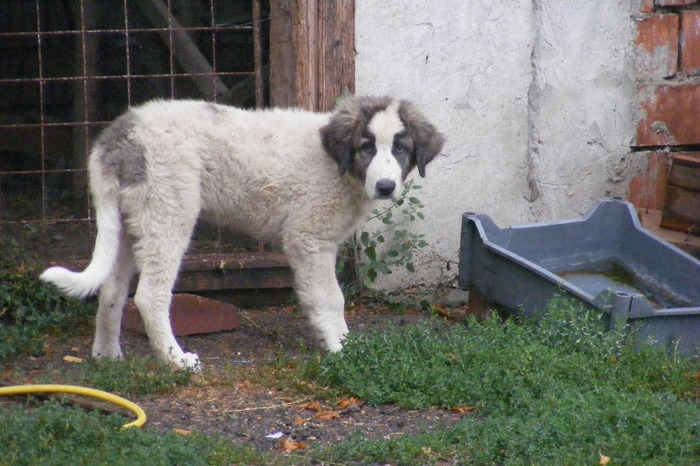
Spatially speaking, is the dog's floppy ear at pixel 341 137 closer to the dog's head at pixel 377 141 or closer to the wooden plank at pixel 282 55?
the dog's head at pixel 377 141

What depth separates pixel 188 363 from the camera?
4617 millimetres

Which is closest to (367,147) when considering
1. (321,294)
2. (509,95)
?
(321,294)

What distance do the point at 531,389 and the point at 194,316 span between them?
231 centimetres

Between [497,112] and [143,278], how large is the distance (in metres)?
2.73

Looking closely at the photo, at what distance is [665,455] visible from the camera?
321 centimetres

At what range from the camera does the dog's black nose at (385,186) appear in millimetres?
4727

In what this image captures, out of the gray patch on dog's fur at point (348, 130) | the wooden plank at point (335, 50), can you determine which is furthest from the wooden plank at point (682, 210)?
the wooden plank at point (335, 50)

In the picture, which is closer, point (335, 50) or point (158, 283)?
point (158, 283)

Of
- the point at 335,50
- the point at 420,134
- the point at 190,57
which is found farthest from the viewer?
the point at 190,57

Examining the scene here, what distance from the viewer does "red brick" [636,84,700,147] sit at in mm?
6184

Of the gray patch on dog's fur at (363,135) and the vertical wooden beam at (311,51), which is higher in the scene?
the vertical wooden beam at (311,51)

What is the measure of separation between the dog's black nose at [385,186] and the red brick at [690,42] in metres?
2.64

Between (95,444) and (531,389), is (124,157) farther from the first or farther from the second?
(531,389)

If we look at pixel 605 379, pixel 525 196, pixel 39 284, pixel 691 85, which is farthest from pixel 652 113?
pixel 39 284
